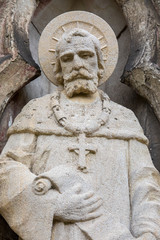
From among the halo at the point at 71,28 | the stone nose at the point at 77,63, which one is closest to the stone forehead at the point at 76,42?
the stone nose at the point at 77,63

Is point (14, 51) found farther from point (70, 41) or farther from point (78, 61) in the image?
point (78, 61)

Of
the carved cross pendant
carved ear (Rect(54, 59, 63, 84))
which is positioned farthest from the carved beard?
the carved cross pendant

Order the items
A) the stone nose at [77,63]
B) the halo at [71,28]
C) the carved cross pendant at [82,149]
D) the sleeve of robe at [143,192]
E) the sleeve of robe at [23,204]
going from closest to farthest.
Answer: the sleeve of robe at [23,204], the sleeve of robe at [143,192], the carved cross pendant at [82,149], the stone nose at [77,63], the halo at [71,28]

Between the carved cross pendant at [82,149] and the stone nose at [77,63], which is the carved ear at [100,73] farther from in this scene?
the carved cross pendant at [82,149]

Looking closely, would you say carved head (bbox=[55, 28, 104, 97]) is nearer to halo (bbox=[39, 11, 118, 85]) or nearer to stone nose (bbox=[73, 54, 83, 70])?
stone nose (bbox=[73, 54, 83, 70])

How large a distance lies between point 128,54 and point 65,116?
1.91m

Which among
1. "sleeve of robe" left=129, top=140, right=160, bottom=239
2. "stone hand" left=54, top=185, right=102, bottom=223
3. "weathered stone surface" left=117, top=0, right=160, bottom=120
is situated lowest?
"sleeve of robe" left=129, top=140, right=160, bottom=239

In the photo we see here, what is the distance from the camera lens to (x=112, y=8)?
23.5 feet

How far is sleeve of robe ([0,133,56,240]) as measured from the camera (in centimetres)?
442

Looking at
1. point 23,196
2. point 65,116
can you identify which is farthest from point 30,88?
point 23,196

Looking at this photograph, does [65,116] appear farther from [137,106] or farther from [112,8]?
[112,8]

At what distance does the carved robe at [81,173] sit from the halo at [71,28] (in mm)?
514

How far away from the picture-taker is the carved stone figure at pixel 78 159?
4465 millimetres

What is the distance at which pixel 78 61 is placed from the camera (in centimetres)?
539
